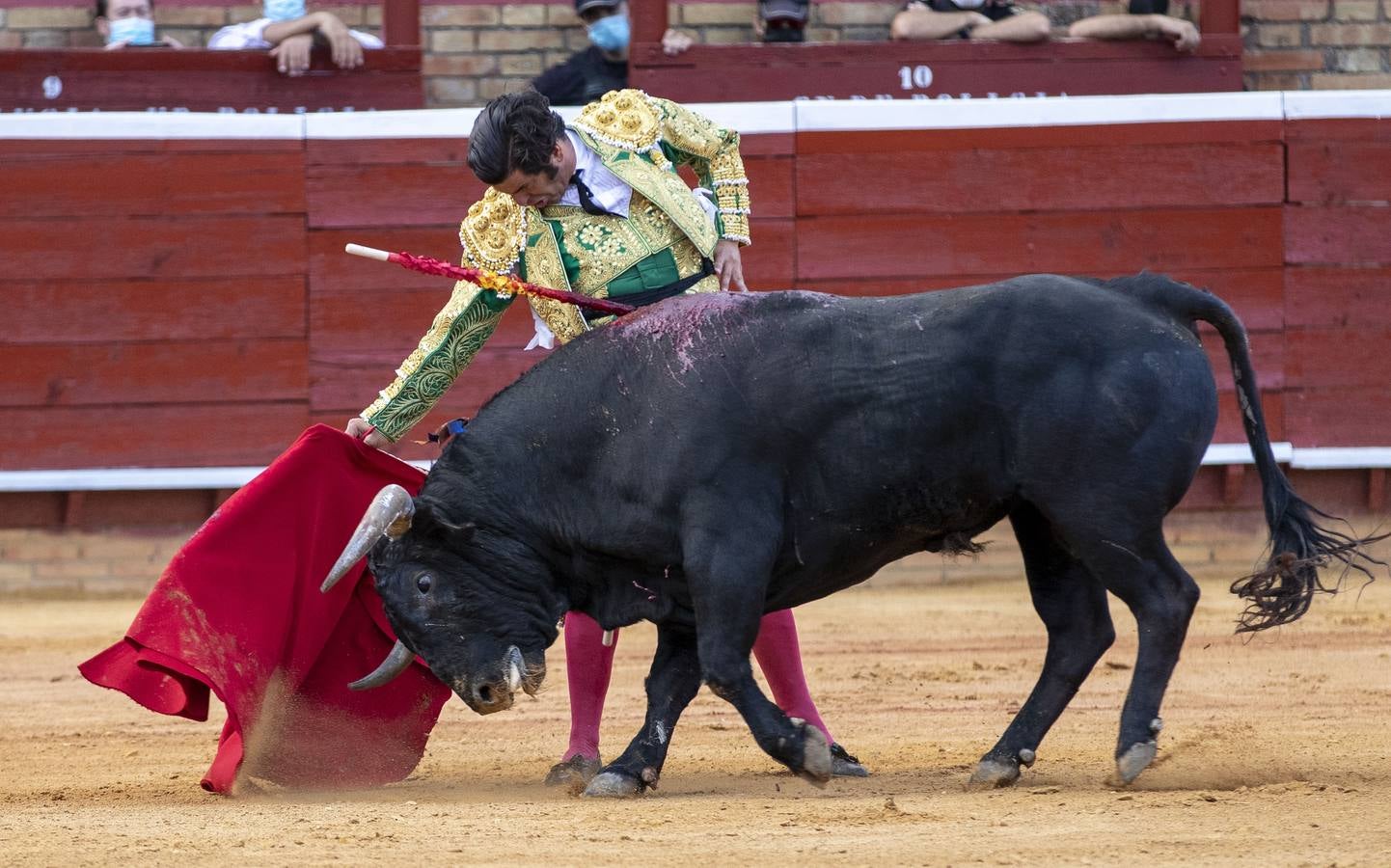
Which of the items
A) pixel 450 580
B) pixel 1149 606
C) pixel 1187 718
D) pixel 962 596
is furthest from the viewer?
pixel 962 596

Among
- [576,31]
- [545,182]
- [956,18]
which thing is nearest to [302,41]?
[576,31]

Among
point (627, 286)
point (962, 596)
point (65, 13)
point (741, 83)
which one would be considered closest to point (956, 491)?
point (627, 286)

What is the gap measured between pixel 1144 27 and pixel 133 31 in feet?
13.3

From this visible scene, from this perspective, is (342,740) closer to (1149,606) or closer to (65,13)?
(1149,606)

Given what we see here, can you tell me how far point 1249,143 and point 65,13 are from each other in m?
5.08

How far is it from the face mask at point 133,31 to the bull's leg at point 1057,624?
5.03 metres

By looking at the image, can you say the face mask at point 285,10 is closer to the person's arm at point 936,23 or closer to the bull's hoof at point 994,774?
the person's arm at point 936,23

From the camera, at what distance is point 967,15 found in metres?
7.68

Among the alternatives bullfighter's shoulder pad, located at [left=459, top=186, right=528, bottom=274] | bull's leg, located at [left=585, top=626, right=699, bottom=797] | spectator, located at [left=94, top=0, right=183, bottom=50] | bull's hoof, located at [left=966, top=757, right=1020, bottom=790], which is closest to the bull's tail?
bull's hoof, located at [left=966, top=757, right=1020, bottom=790]

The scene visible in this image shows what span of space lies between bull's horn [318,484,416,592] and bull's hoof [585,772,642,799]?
2.09ft

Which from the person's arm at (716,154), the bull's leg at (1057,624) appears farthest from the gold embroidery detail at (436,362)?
the bull's leg at (1057,624)

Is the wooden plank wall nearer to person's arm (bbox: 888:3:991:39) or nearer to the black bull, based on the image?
person's arm (bbox: 888:3:991:39)

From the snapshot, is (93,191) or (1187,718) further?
(93,191)

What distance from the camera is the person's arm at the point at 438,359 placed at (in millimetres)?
4039
